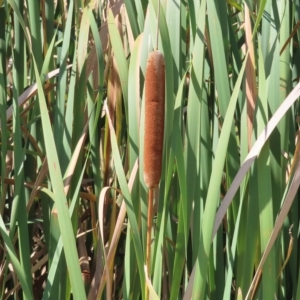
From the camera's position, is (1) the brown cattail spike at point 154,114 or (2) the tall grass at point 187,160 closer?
(1) the brown cattail spike at point 154,114

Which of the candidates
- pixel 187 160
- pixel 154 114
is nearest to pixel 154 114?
pixel 154 114

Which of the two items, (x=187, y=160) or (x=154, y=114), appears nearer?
(x=154, y=114)

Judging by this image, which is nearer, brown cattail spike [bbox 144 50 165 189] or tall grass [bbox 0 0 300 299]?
brown cattail spike [bbox 144 50 165 189]

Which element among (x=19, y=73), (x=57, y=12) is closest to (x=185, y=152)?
(x=19, y=73)

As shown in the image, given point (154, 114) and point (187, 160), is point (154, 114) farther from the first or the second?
point (187, 160)

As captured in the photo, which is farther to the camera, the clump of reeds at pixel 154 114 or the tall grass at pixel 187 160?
the tall grass at pixel 187 160

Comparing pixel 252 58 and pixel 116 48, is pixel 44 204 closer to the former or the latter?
pixel 116 48

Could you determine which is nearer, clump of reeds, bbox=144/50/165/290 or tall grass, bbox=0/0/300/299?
clump of reeds, bbox=144/50/165/290
